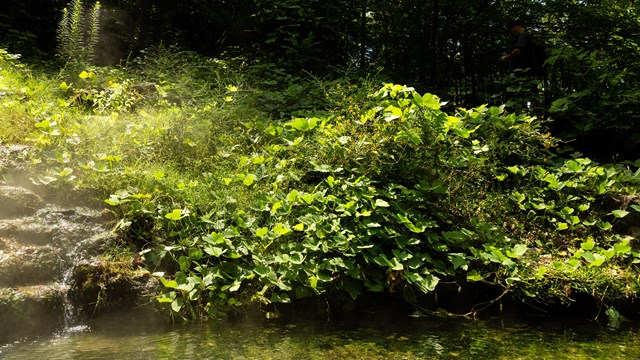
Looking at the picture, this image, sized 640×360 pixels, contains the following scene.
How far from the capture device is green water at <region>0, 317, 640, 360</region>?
261cm

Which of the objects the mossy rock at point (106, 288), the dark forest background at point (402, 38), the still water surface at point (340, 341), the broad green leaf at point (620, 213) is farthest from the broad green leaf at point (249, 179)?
the broad green leaf at point (620, 213)

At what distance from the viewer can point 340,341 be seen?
112 inches

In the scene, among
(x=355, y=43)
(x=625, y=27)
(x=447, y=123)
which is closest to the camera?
(x=447, y=123)

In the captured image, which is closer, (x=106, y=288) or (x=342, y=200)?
(x=106, y=288)

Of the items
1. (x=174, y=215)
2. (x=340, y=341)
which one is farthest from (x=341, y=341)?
(x=174, y=215)

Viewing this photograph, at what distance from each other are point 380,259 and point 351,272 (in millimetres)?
232

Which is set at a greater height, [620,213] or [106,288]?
[620,213]

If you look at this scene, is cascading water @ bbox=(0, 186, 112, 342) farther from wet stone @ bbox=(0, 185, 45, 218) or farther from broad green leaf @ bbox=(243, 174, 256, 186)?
broad green leaf @ bbox=(243, 174, 256, 186)

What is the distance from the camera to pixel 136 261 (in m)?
3.45

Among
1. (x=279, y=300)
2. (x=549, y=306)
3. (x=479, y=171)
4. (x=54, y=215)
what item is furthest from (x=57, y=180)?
(x=549, y=306)

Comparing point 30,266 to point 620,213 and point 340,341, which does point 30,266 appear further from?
point 620,213

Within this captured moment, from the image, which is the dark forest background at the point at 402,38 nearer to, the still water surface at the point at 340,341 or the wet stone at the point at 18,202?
the still water surface at the point at 340,341

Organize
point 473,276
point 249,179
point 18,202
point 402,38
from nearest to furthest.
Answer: point 473,276
point 18,202
point 249,179
point 402,38

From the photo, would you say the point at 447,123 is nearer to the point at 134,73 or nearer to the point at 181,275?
the point at 181,275
